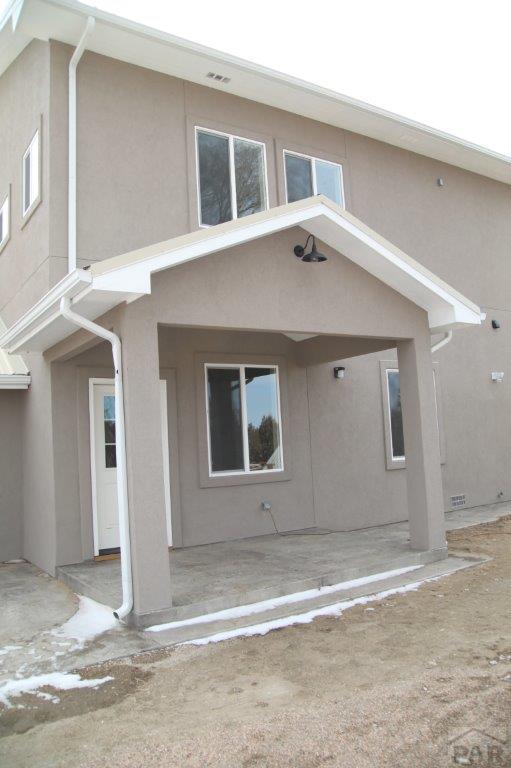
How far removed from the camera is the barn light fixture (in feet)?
21.4

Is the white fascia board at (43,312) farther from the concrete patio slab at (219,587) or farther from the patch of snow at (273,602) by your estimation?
the patch of snow at (273,602)

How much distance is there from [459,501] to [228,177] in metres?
6.89

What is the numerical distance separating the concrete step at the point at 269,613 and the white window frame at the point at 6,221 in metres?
6.54

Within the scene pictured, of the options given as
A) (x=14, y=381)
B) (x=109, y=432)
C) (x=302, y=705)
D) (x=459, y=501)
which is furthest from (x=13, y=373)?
(x=459, y=501)

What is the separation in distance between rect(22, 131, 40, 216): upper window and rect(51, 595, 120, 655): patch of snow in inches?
198

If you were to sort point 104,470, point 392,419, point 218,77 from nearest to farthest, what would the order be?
point 104,470 < point 218,77 < point 392,419

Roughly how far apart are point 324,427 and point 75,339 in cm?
449

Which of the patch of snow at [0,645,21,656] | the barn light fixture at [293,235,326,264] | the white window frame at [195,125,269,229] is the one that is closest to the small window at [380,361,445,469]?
the white window frame at [195,125,269,229]

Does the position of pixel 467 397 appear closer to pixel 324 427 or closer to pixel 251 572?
pixel 324 427

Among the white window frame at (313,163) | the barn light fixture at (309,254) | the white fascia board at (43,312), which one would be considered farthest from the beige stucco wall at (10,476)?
the white window frame at (313,163)

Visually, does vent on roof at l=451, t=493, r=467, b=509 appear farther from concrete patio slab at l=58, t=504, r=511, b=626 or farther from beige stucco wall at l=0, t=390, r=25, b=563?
beige stucco wall at l=0, t=390, r=25, b=563

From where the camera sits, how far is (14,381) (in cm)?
827

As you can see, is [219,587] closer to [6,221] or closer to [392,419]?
[392,419]

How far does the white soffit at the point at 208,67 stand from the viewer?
7.42 meters
